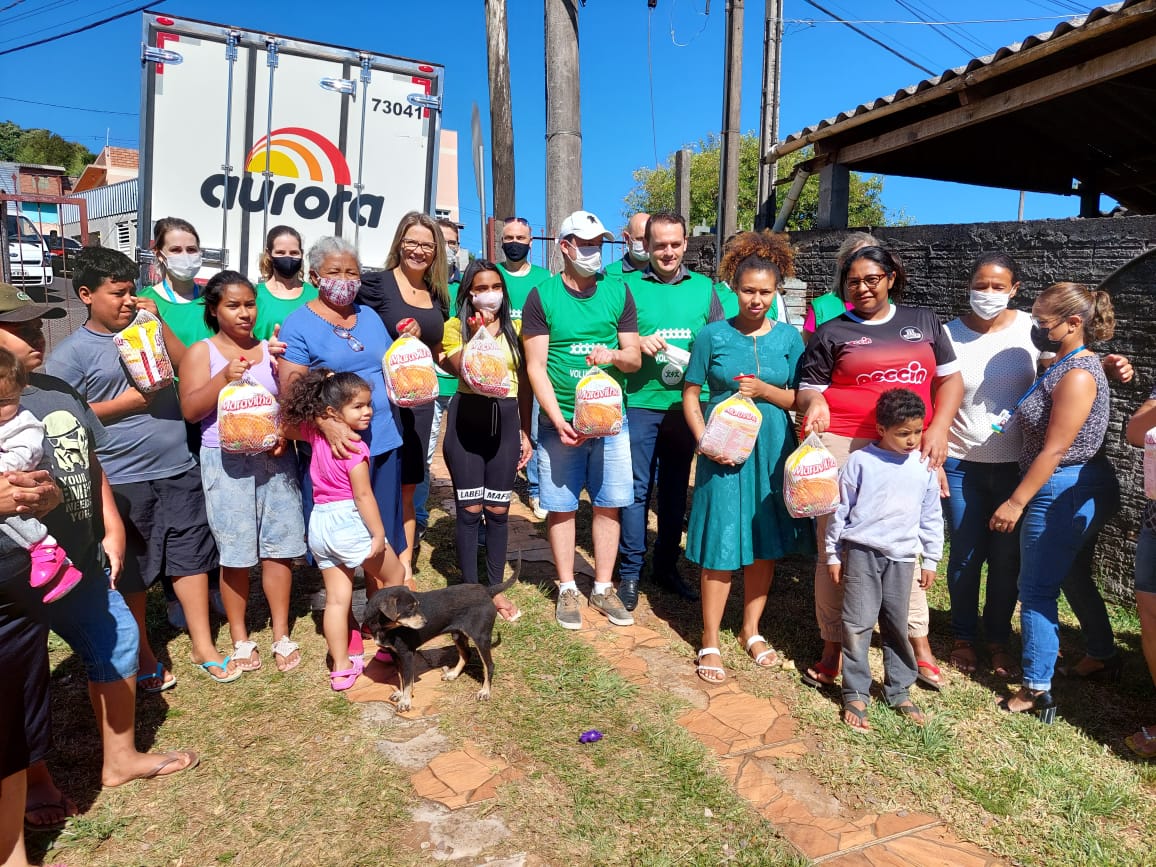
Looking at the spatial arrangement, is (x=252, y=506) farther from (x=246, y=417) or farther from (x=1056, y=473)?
(x=1056, y=473)

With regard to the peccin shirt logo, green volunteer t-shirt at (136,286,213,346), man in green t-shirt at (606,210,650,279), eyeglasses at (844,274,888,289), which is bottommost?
green volunteer t-shirt at (136,286,213,346)

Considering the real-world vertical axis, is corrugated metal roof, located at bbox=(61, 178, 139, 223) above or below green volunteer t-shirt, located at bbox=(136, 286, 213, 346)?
above

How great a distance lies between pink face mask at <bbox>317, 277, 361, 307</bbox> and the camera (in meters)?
3.68

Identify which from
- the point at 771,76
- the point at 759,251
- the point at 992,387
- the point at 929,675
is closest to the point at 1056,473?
the point at 992,387

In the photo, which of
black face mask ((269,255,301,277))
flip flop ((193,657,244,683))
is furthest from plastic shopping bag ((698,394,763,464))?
black face mask ((269,255,301,277))

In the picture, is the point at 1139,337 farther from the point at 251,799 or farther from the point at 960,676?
the point at 251,799

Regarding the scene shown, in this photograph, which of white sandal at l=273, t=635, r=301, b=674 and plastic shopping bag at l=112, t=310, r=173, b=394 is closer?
plastic shopping bag at l=112, t=310, r=173, b=394

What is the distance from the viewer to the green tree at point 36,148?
159 feet

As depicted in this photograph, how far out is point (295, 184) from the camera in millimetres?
6605

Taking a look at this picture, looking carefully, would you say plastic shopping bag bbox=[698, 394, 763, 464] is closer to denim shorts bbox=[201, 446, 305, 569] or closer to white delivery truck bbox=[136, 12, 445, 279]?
denim shorts bbox=[201, 446, 305, 569]

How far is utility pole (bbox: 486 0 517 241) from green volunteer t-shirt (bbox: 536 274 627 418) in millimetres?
4248

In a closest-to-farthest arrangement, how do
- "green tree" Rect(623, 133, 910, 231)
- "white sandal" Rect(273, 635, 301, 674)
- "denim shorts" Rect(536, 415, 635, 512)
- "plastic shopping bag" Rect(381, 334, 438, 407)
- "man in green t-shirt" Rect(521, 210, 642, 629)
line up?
"plastic shopping bag" Rect(381, 334, 438, 407) → "white sandal" Rect(273, 635, 301, 674) → "man in green t-shirt" Rect(521, 210, 642, 629) → "denim shorts" Rect(536, 415, 635, 512) → "green tree" Rect(623, 133, 910, 231)

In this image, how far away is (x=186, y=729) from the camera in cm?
330

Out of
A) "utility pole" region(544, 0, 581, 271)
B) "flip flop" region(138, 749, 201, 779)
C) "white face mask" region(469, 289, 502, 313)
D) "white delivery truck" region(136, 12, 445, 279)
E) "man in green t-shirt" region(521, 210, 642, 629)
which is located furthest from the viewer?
"utility pole" region(544, 0, 581, 271)
